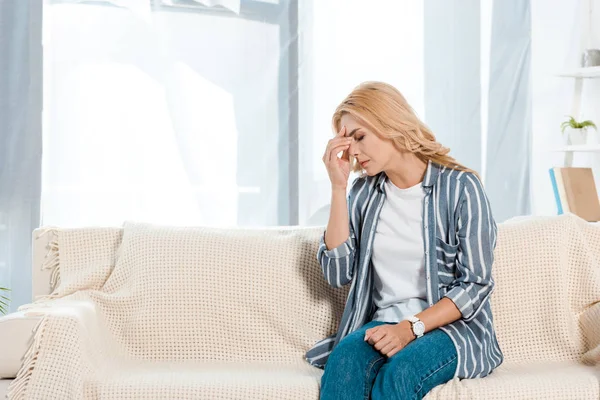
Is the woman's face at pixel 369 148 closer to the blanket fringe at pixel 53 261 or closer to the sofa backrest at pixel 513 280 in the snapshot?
the sofa backrest at pixel 513 280

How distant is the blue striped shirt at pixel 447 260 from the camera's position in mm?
1739

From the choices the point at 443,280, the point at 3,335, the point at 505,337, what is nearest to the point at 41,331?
the point at 3,335

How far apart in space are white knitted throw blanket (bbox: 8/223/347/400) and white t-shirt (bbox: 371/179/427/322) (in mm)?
240

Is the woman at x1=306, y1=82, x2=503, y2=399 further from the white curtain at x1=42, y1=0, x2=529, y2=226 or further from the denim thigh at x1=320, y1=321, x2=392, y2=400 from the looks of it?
the white curtain at x1=42, y1=0, x2=529, y2=226

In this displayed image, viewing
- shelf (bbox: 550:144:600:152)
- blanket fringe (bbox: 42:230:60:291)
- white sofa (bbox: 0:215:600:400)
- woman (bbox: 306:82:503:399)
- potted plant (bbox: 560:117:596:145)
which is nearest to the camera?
woman (bbox: 306:82:503:399)

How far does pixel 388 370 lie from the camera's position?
158cm

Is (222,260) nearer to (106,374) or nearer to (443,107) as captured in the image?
(106,374)

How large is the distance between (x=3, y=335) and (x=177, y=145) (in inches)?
58.6

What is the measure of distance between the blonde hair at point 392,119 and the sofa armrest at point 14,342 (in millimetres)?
871

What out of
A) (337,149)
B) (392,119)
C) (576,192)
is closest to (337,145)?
(337,149)

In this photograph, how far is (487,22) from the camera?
3.47 m

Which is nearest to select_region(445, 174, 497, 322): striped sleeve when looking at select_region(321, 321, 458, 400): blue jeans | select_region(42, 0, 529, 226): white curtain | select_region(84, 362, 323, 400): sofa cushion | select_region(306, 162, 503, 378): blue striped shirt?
select_region(306, 162, 503, 378): blue striped shirt

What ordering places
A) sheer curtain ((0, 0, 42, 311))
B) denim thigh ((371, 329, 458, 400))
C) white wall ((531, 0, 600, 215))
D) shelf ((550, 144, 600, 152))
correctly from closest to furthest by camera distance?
denim thigh ((371, 329, 458, 400)) → sheer curtain ((0, 0, 42, 311)) → shelf ((550, 144, 600, 152)) → white wall ((531, 0, 600, 215))

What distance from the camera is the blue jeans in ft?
5.13
